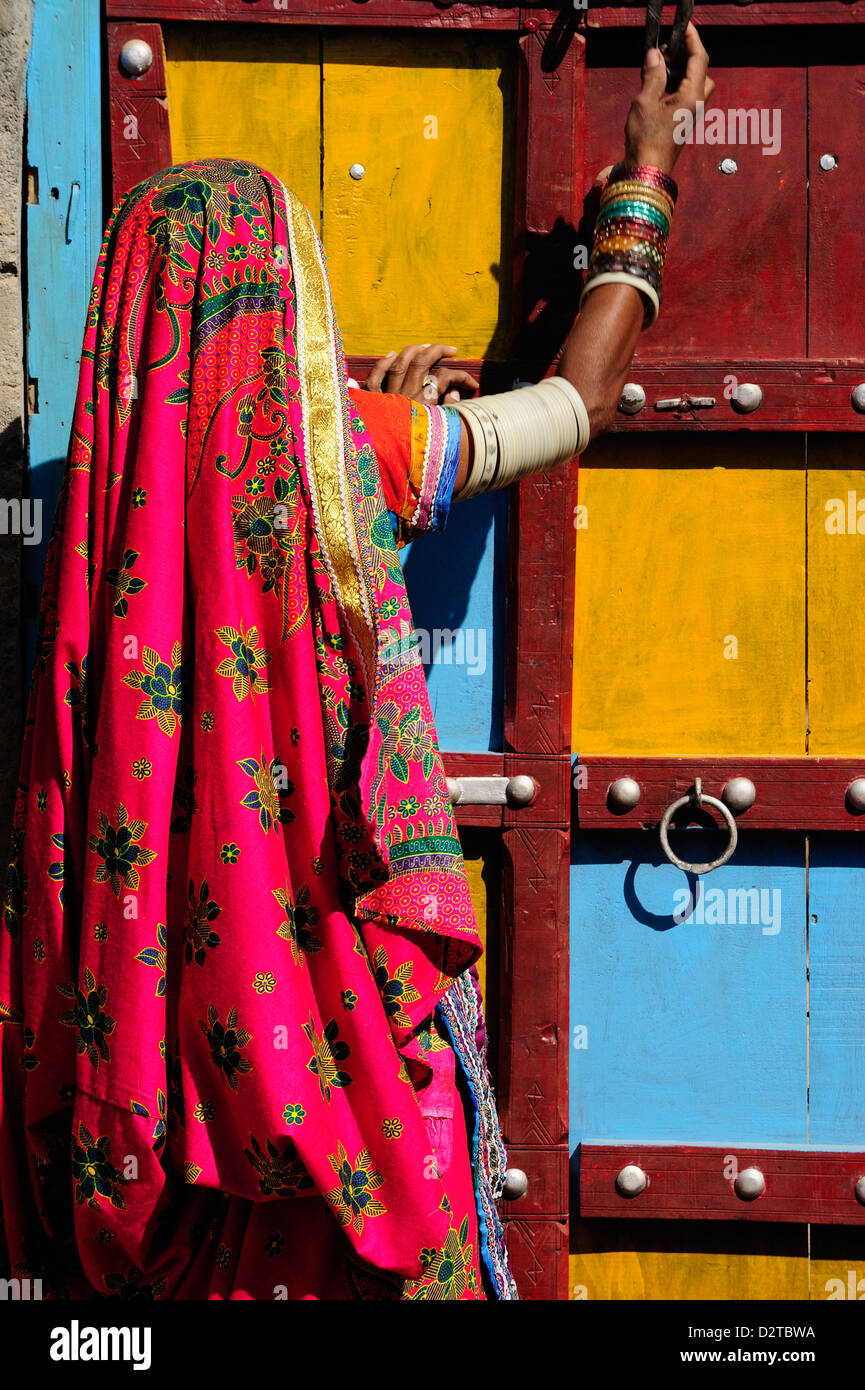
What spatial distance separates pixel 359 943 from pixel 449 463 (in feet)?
1.71

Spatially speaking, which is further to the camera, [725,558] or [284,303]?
[725,558]

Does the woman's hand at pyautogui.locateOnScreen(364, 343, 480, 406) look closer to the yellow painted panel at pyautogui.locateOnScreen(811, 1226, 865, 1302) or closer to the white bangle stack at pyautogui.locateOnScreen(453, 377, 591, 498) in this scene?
the white bangle stack at pyautogui.locateOnScreen(453, 377, 591, 498)

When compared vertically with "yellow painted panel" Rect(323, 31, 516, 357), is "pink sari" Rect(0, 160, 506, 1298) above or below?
below

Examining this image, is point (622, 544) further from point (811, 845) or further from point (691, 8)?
point (691, 8)

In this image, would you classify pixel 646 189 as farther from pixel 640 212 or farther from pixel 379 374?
pixel 379 374

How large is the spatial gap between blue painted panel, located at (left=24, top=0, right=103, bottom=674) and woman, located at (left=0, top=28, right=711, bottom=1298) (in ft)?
1.46

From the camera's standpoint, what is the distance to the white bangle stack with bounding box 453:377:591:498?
1.28 metres

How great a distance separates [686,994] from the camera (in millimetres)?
1690

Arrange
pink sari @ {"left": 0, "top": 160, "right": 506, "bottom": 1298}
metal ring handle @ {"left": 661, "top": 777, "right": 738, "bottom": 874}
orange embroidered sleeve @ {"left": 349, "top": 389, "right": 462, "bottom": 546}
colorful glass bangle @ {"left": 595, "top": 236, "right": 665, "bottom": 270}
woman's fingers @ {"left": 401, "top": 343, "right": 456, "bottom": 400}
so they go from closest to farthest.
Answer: pink sari @ {"left": 0, "top": 160, "right": 506, "bottom": 1298} < orange embroidered sleeve @ {"left": 349, "top": 389, "right": 462, "bottom": 546} < colorful glass bangle @ {"left": 595, "top": 236, "right": 665, "bottom": 270} < woman's fingers @ {"left": 401, "top": 343, "right": 456, "bottom": 400} < metal ring handle @ {"left": 661, "top": 777, "right": 738, "bottom": 874}

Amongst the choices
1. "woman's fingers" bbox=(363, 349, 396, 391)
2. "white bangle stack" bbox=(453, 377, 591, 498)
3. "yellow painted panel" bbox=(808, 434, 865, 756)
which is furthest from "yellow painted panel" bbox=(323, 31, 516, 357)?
"yellow painted panel" bbox=(808, 434, 865, 756)

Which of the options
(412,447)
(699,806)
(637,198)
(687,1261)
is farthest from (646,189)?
(687,1261)

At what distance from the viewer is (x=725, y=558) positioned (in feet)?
5.54

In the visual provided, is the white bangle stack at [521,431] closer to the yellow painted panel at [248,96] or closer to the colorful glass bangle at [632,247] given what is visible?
the colorful glass bangle at [632,247]
